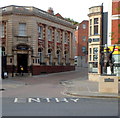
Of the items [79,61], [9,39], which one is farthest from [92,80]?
[79,61]

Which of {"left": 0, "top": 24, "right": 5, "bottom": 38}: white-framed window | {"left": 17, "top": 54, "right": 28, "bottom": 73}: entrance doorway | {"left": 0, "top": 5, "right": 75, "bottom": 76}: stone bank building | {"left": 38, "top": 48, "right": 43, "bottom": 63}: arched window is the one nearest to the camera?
{"left": 0, "top": 5, "right": 75, "bottom": 76}: stone bank building

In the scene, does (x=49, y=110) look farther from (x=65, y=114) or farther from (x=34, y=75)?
(x=34, y=75)

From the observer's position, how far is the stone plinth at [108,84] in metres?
16.1

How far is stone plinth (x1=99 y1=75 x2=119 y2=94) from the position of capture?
633 inches

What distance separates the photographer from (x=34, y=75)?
32500mm

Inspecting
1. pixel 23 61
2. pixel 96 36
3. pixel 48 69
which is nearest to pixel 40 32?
pixel 23 61

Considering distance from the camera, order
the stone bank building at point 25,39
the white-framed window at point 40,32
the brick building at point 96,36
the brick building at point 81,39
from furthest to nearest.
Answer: the brick building at point 81,39
the white-framed window at point 40,32
the stone bank building at point 25,39
the brick building at point 96,36

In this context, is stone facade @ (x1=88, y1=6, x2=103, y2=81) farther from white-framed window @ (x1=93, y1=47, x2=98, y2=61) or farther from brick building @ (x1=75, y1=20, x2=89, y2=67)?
brick building @ (x1=75, y1=20, x2=89, y2=67)

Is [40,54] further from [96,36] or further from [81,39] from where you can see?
[81,39]

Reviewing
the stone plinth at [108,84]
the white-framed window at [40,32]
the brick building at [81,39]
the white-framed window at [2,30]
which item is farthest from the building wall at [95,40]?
the brick building at [81,39]

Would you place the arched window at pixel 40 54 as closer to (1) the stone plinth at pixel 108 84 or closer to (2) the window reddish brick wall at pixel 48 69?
(2) the window reddish brick wall at pixel 48 69

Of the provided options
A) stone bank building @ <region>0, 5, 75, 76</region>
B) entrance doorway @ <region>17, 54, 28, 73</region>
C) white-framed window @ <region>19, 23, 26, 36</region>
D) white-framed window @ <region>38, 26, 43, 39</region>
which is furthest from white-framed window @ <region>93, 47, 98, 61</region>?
white-framed window @ <region>38, 26, 43, 39</region>

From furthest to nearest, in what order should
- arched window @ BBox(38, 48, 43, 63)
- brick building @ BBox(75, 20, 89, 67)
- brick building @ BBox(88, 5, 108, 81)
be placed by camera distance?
brick building @ BBox(75, 20, 89, 67)
arched window @ BBox(38, 48, 43, 63)
brick building @ BBox(88, 5, 108, 81)

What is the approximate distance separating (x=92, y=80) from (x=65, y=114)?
16583 mm
